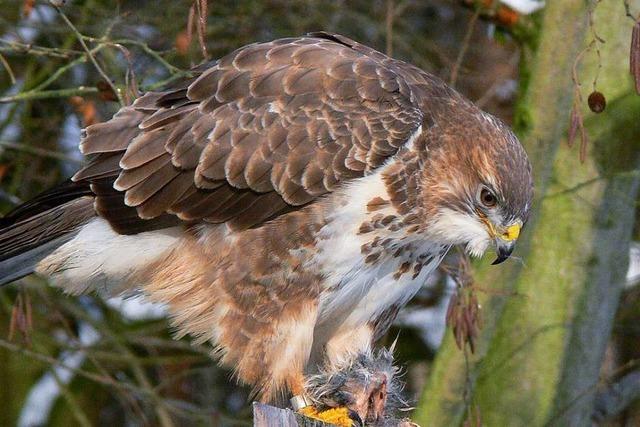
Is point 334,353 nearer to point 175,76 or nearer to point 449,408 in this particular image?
point 449,408

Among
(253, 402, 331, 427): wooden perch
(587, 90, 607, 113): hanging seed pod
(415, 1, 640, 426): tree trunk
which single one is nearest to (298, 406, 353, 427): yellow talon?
(253, 402, 331, 427): wooden perch

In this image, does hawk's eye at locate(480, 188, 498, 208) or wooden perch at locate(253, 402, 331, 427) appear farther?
hawk's eye at locate(480, 188, 498, 208)

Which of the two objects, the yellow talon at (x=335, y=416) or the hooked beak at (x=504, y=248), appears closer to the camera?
the yellow talon at (x=335, y=416)

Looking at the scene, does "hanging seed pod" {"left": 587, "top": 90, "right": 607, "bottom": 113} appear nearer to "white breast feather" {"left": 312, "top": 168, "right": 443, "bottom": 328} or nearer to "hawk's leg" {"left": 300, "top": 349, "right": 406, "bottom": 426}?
"white breast feather" {"left": 312, "top": 168, "right": 443, "bottom": 328}

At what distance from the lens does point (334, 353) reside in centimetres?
520

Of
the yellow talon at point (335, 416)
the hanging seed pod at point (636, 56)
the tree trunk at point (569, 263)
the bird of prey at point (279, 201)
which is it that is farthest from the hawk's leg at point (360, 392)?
the tree trunk at point (569, 263)

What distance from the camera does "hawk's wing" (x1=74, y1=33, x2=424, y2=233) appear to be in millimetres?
4684

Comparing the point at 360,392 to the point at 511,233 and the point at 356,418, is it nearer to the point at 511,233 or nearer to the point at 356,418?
the point at 356,418

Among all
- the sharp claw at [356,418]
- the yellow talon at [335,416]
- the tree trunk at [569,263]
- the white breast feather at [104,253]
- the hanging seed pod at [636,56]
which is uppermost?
the hanging seed pod at [636,56]

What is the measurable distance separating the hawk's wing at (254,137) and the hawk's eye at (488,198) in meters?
0.37

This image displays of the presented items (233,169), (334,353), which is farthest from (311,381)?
(233,169)

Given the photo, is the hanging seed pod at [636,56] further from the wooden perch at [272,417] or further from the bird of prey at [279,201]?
the wooden perch at [272,417]

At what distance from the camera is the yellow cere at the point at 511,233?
479 cm

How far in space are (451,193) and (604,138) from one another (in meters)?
1.72
